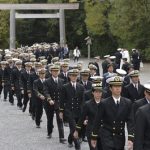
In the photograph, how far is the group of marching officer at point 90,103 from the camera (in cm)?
817

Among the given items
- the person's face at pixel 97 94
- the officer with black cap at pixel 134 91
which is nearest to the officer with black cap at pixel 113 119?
the person's face at pixel 97 94

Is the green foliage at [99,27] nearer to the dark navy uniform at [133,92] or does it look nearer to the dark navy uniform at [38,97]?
the dark navy uniform at [38,97]

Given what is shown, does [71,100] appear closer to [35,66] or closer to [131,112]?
[131,112]

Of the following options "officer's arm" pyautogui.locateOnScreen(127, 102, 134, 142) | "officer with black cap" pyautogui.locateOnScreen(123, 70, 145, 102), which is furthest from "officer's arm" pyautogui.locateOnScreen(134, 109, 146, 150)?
"officer with black cap" pyautogui.locateOnScreen(123, 70, 145, 102)

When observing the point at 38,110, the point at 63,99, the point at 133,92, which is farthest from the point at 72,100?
the point at 38,110

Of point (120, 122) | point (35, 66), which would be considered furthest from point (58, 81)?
point (120, 122)

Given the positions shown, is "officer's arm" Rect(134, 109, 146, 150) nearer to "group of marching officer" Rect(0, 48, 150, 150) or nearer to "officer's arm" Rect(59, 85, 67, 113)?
"group of marching officer" Rect(0, 48, 150, 150)

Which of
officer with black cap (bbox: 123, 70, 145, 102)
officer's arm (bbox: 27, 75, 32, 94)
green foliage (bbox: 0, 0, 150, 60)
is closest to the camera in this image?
officer with black cap (bbox: 123, 70, 145, 102)

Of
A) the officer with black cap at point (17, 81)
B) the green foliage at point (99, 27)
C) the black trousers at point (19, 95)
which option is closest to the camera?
the black trousers at point (19, 95)

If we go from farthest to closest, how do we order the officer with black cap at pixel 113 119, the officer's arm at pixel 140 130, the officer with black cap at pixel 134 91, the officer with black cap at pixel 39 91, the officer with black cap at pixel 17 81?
1. the officer with black cap at pixel 17 81
2. the officer with black cap at pixel 39 91
3. the officer with black cap at pixel 134 91
4. the officer with black cap at pixel 113 119
5. the officer's arm at pixel 140 130

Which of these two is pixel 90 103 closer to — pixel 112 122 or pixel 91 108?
pixel 91 108

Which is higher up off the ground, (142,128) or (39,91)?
(142,128)

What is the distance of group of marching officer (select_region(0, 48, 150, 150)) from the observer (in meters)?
8.17

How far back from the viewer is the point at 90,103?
32.5ft
